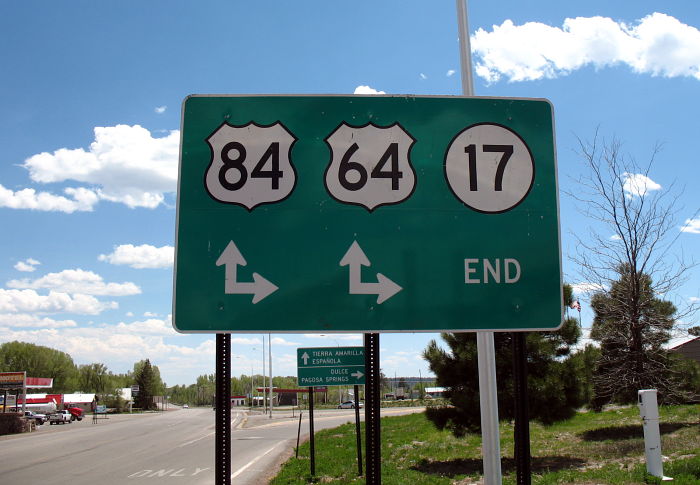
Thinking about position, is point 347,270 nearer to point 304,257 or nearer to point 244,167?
point 304,257

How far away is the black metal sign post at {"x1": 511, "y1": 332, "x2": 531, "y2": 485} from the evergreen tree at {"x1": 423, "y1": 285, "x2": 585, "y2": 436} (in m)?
10.9

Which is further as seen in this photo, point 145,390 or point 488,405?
point 145,390

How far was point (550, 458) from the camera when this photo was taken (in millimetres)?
14109

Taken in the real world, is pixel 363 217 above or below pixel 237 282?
above

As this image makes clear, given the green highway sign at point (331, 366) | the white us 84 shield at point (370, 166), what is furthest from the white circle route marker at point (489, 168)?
the green highway sign at point (331, 366)

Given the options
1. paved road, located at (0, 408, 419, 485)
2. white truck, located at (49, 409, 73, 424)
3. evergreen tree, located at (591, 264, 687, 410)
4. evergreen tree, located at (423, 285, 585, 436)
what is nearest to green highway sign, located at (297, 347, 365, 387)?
evergreen tree, located at (423, 285, 585, 436)

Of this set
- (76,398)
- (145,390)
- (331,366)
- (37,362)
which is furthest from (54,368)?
(331,366)

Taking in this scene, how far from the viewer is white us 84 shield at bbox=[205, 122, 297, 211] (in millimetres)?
3326

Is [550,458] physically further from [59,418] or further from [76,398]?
[76,398]

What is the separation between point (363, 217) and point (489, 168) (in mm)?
782

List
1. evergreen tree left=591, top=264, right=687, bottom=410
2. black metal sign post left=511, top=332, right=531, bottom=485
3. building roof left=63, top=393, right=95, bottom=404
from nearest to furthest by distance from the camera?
1. black metal sign post left=511, top=332, right=531, bottom=485
2. evergreen tree left=591, top=264, right=687, bottom=410
3. building roof left=63, top=393, right=95, bottom=404

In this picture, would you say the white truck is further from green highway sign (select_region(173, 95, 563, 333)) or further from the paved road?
green highway sign (select_region(173, 95, 563, 333))

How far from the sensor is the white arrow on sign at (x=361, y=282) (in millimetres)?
3252

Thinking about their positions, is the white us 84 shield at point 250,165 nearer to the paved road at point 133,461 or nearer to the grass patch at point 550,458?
the grass patch at point 550,458
